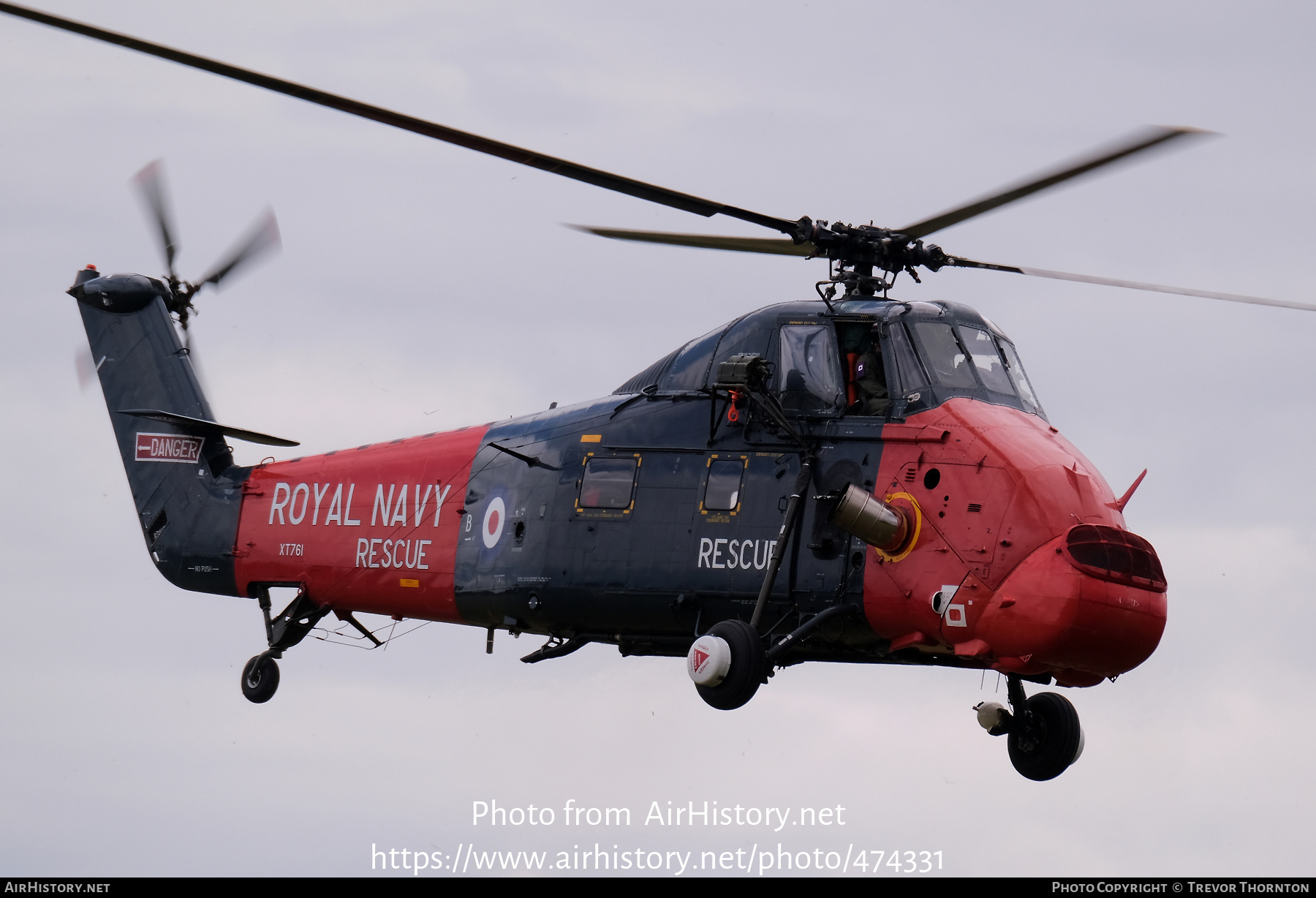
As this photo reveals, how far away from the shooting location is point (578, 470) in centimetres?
2011

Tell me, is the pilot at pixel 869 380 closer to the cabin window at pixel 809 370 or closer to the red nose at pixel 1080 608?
the cabin window at pixel 809 370

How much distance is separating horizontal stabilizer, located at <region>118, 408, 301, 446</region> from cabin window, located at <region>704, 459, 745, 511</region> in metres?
8.44

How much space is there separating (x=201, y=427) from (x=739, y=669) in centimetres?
1168

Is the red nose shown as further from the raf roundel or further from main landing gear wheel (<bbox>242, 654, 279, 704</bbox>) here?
main landing gear wheel (<bbox>242, 654, 279, 704</bbox>)

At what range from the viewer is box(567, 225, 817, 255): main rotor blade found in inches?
778

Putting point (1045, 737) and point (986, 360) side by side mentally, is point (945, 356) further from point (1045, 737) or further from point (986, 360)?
point (1045, 737)

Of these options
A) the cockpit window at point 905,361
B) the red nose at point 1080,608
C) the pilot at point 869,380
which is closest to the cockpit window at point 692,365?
the pilot at point 869,380

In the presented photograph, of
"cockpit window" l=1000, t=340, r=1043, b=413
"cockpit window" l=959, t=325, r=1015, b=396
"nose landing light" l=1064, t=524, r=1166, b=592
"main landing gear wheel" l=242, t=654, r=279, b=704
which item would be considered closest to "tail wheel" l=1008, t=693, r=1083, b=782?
"nose landing light" l=1064, t=524, r=1166, b=592

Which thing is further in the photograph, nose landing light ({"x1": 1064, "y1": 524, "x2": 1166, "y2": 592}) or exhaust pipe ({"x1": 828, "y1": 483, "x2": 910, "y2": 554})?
exhaust pipe ({"x1": 828, "y1": 483, "x2": 910, "y2": 554})

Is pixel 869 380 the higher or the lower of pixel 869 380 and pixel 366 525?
the higher

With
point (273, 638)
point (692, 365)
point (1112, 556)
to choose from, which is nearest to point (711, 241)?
point (692, 365)

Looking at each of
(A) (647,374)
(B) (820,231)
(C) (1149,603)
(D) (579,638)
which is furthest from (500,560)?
(C) (1149,603)

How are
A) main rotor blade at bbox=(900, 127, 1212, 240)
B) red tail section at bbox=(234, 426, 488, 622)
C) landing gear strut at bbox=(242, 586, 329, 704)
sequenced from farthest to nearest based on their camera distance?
landing gear strut at bbox=(242, 586, 329, 704)
red tail section at bbox=(234, 426, 488, 622)
main rotor blade at bbox=(900, 127, 1212, 240)

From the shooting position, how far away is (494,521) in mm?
21094
